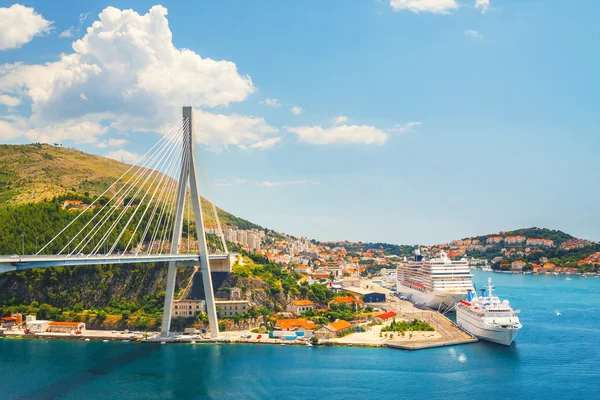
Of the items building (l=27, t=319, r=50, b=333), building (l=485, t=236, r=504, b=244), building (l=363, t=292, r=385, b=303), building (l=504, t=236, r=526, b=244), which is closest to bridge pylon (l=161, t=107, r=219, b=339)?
building (l=27, t=319, r=50, b=333)

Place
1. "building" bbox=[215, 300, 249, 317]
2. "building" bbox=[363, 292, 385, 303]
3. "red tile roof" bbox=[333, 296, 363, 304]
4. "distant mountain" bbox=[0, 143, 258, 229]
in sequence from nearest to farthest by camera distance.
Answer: "building" bbox=[215, 300, 249, 317] < "red tile roof" bbox=[333, 296, 363, 304] < "building" bbox=[363, 292, 385, 303] < "distant mountain" bbox=[0, 143, 258, 229]

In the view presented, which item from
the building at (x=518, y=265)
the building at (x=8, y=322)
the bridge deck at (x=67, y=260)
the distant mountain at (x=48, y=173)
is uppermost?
the distant mountain at (x=48, y=173)

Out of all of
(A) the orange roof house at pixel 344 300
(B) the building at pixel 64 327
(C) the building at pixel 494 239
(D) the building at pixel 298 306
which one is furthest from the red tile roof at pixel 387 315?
(C) the building at pixel 494 239

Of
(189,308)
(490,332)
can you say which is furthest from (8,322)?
(490,332)

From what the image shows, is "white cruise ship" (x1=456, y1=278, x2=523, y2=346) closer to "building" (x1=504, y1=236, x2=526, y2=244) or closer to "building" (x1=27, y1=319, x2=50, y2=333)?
"building" (x1=27, y1=319, x2=50, y2=333)

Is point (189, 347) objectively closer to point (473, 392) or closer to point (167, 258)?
point (167, 258)

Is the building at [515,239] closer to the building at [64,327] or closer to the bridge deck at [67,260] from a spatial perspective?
the bridge deck at [67,260]

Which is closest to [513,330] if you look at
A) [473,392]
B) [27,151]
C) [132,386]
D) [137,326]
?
[473,392]
